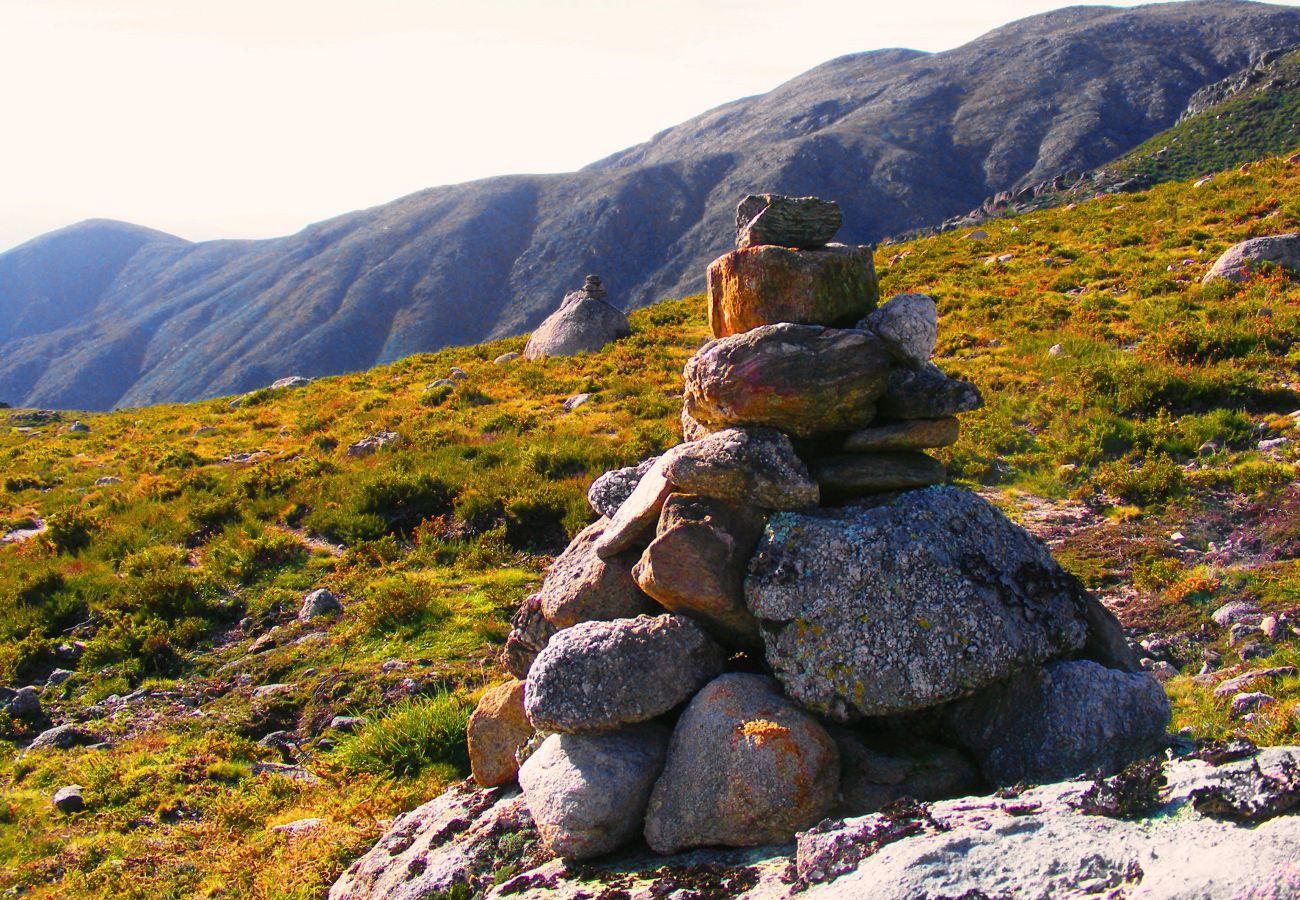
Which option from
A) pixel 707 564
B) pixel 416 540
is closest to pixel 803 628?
pixel 707 564

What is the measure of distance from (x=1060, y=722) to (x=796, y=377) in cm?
291

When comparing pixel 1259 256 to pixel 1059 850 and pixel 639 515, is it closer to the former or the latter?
pixel 639 515

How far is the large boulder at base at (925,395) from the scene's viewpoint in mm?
6703

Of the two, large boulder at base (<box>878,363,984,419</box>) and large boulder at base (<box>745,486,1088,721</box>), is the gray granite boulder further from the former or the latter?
large boulder at base (<box>878,363,984,419</box>)

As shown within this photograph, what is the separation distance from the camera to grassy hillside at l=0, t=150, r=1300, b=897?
8.56 meters

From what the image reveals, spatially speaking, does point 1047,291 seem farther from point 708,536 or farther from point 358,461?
point 708,536

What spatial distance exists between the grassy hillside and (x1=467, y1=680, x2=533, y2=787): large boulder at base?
4.80 ft

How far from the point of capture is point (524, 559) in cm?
1430

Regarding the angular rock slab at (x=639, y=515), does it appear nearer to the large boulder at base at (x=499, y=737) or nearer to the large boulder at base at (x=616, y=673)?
the large boulder at base at (x=616, y=673)

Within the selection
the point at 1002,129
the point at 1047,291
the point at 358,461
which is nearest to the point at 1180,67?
the point at 1002,129

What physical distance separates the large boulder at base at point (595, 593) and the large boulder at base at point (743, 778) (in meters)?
1.32

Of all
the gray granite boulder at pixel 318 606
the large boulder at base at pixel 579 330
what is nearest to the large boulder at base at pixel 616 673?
the gray granite boulder at pixel 318 606

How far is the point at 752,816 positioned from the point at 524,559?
950 centimetres

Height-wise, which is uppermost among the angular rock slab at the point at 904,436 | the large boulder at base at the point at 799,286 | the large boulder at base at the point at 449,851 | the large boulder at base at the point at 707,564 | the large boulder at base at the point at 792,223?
the large boulder at base at the point at 792,223
